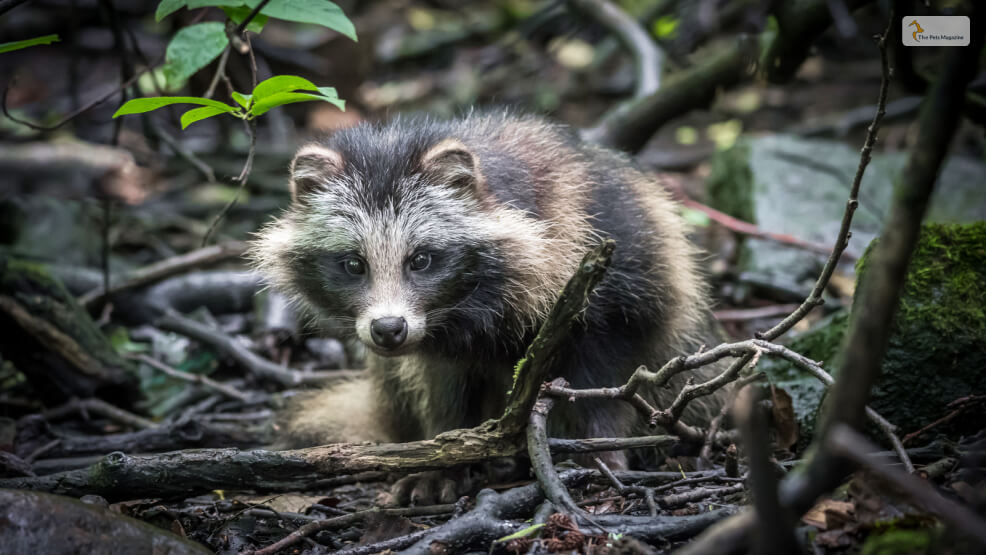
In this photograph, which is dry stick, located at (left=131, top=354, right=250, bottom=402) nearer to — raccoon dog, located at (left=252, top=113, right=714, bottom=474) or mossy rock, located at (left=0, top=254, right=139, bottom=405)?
mossy rock, located at (left=0, top=254, right=139, bottom=405)

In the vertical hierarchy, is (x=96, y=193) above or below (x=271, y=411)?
above

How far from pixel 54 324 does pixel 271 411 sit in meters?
1.63

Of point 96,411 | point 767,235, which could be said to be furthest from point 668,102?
point 96,411

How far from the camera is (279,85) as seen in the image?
360 centimetres

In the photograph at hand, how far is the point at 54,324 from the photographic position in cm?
564

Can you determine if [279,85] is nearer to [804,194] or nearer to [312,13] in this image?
[312,13]

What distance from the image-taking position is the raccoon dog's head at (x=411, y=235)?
4.25 m

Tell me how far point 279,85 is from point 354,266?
44.6 inches

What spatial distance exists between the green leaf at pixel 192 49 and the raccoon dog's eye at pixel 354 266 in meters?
1.27

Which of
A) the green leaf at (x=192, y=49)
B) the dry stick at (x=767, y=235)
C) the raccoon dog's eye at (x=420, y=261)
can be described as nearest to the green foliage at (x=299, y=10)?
the green leaf at (x=192, y=49)

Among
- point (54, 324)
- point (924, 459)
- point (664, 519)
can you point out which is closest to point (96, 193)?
point (54, 324)

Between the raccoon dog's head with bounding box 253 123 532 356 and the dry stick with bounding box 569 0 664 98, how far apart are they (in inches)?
170

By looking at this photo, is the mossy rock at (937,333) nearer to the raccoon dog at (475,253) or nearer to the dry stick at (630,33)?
the raccoon dog at (475,253)

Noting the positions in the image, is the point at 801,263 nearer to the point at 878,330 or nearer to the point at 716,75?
the point at 716,75
